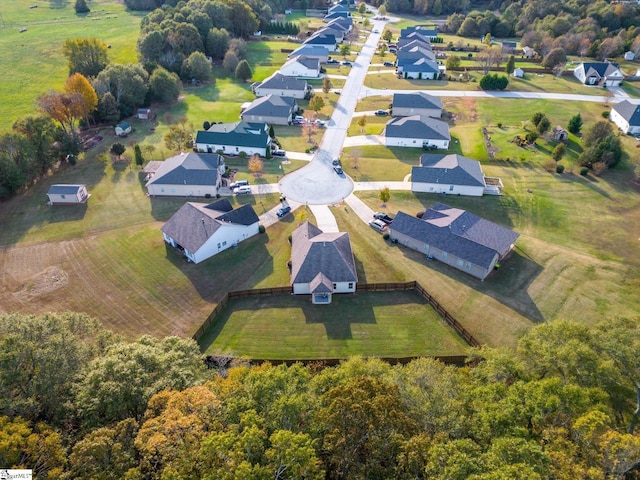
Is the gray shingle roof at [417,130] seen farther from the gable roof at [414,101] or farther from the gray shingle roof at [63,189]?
the gray shingle roof at [63,189]

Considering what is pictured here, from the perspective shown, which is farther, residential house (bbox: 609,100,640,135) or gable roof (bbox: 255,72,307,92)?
gable roof (bbox: 255,72,307,92)

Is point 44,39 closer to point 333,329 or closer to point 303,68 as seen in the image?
point 303,68

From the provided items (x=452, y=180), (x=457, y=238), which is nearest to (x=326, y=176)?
(x=452, y=180)

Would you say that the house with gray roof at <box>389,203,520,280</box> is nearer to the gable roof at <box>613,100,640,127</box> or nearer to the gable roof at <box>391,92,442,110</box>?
the gable roof at <box>391,92,442,110</box>

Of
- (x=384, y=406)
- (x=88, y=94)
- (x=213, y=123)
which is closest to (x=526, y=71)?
(x=213, y=123)

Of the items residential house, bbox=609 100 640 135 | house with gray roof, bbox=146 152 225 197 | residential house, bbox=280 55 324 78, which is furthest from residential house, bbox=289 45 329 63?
residential house, bbox=609 100 640 135
